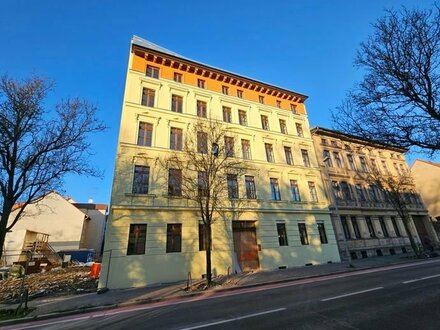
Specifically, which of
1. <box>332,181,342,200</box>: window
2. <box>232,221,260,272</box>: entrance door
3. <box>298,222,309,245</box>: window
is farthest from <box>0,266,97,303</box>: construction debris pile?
<box>332,181,342,200</box>: window

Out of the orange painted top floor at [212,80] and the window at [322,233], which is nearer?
the orange painted top floor at [212,80]

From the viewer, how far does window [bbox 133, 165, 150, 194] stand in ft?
54.3

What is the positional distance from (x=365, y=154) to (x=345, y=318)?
30.2 meters

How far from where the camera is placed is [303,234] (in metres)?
20.9

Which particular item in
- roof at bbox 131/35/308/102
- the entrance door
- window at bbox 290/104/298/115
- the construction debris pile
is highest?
roof at bbox 131/35/308/102

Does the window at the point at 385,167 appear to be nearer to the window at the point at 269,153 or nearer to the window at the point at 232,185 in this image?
the window at the point at 269,153

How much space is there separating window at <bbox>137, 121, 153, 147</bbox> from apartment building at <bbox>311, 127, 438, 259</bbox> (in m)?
17.4

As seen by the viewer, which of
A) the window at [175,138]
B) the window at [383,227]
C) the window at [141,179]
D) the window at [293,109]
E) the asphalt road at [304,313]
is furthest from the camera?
the window at [293,109]

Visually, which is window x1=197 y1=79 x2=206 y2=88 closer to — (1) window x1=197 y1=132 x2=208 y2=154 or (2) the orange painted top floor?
(2) the orange painted top floor

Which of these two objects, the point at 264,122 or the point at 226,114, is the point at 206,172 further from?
the point at 264,122

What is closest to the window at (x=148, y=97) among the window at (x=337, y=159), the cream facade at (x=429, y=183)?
the window at (x=337, y=159)

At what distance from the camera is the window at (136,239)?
1497 cm

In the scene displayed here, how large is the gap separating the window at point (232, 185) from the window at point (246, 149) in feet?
10.2

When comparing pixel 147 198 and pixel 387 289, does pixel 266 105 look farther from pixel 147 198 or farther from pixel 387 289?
pixel 387 289
